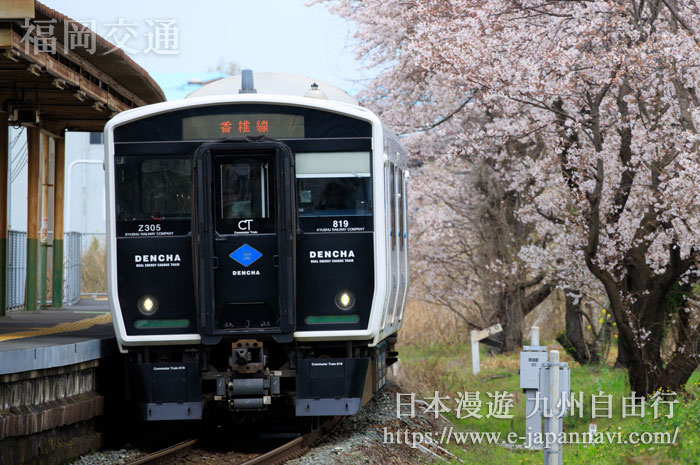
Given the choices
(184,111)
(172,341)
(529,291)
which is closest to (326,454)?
(172,341)

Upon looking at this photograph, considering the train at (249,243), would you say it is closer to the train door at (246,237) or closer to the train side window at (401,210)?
the train door at (246,237)

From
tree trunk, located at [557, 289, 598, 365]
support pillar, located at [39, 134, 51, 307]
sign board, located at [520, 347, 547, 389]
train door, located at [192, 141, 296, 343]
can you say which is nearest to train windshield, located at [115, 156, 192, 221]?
train door, located at [192, 141, 296, 343]

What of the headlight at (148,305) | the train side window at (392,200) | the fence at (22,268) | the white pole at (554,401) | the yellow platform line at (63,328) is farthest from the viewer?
the fence at (22,268)

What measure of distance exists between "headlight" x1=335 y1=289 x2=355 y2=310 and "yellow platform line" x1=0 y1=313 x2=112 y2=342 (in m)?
3.36

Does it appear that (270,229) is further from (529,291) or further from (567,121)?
(529,291)

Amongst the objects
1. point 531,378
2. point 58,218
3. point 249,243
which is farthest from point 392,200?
point 58,218

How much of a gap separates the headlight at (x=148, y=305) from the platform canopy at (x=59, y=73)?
2826 mm

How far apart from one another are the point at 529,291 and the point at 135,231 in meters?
15.6

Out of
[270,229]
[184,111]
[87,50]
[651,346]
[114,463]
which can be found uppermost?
[87,50]

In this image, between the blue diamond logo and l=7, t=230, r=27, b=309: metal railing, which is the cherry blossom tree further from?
l=7, t=230, r=27, b=309: metal railing

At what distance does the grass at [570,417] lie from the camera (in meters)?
8.16

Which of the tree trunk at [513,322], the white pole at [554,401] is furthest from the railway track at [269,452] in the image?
the tree trunk at [513,322]

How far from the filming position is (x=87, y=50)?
12.2m

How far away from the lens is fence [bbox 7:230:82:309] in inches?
716
